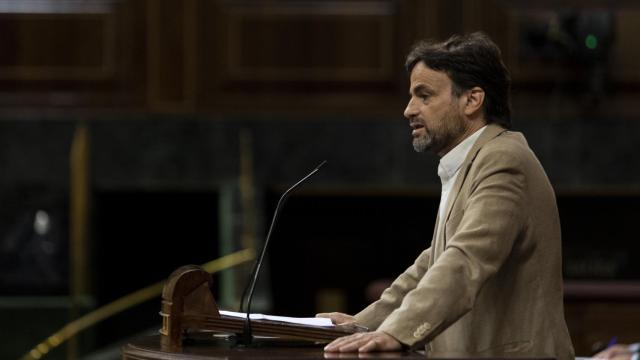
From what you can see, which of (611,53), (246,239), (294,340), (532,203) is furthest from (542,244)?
(611,53)

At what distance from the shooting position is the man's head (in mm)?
3484

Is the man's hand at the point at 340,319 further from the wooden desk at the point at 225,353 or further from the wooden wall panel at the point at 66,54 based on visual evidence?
the wooden wall panel at the point at 66,54

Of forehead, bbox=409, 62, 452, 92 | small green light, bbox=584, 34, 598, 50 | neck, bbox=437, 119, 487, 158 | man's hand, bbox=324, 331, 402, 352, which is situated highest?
forehead, bbox=409, 62, 452, 92

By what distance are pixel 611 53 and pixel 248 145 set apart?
6.57ft

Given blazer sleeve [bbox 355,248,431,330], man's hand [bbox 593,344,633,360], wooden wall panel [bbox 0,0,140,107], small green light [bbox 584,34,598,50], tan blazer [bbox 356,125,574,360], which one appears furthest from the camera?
wooden wall panel [bbox 0,0,140,107]

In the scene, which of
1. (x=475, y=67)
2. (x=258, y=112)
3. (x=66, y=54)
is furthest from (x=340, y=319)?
(x=66, y=54)

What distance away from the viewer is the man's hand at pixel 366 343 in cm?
293

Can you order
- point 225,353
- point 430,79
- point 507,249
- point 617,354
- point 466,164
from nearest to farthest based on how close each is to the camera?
point 225,353, point 507,249, point 466,164, point 430,79, point 617,354

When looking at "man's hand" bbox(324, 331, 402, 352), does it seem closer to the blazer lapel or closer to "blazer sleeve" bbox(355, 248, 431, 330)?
the blazer lapel

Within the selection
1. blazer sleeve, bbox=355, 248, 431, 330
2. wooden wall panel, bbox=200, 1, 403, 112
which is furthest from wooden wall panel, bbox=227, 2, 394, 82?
blazer sleeve, bbox=355, 248, 431, 330

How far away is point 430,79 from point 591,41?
166 inches

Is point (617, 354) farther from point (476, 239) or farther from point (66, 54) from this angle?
point (66, 54)

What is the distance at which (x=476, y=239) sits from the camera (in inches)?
123

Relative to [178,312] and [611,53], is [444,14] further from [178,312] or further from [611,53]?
[178,312]
